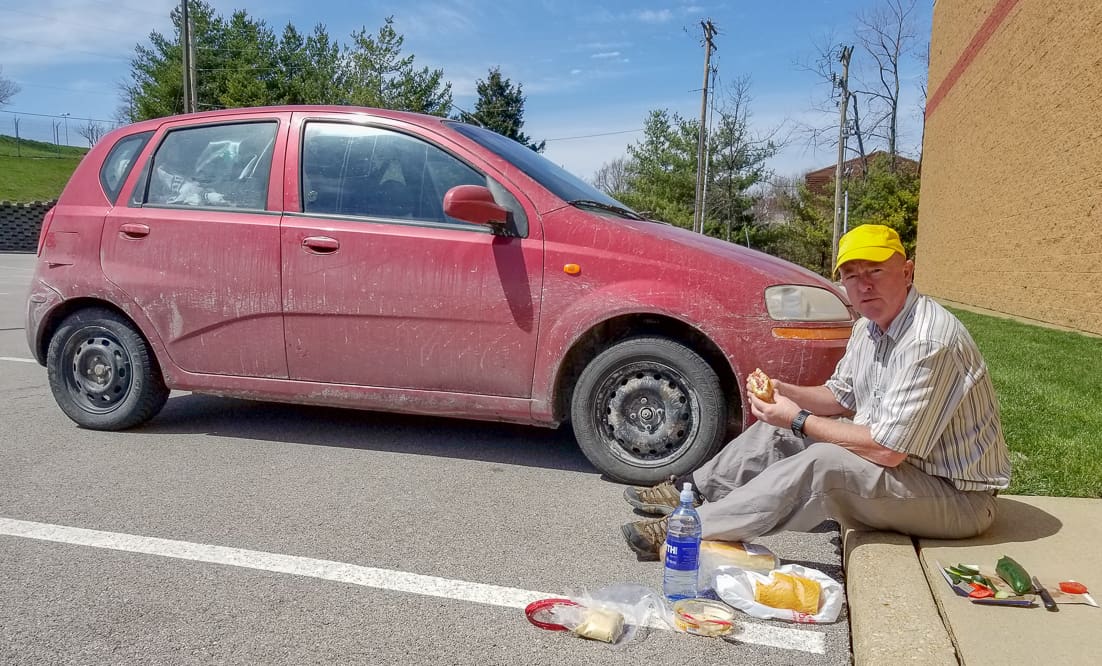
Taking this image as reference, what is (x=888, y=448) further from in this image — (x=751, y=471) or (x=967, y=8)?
(x=967, y=8)

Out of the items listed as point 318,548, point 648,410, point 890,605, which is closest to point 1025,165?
point 648,410

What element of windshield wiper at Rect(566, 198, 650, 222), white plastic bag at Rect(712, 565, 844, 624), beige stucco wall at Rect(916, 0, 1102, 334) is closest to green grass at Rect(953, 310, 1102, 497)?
white plastic bag at Rect(712, 565, 844, 624)

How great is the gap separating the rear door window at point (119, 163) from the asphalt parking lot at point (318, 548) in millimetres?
1444

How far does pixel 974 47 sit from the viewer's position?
722 inches

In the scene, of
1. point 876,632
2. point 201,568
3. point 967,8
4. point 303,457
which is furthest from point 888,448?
point 967,8

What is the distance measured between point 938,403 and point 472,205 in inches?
87.9

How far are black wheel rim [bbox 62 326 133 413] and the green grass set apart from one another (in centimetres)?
477

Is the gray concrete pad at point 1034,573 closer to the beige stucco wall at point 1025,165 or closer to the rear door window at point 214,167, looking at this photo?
the rear door window at point 214,167

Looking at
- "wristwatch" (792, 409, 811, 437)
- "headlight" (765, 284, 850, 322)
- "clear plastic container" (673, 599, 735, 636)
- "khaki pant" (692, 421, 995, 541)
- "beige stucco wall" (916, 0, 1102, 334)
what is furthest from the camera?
"beige stucco wall" (916, 0, 1102, 334)

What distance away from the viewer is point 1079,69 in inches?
464

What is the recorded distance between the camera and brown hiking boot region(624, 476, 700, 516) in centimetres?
373

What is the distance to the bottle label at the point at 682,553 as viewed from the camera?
2857mm

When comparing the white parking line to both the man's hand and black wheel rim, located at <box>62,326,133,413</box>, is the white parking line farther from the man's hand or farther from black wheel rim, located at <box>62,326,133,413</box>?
black wheel rim, located at <box>62,326,133,413</box>

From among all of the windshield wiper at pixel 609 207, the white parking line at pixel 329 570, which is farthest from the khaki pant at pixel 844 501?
the windshield wiper at pixel 609 207
